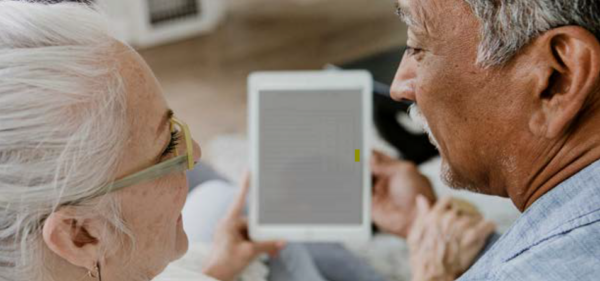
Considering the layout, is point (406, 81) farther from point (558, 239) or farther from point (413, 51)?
point (558, 239)

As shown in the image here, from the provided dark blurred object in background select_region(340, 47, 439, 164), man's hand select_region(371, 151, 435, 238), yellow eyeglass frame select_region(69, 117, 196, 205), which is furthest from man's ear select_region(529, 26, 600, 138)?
dark blurred object in background select_region(340, 47, 439, 164)

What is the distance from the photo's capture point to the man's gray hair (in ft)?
2.78

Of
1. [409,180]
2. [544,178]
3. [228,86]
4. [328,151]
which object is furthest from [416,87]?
[228,86]

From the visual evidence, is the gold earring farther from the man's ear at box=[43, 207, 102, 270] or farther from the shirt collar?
the shirt collar

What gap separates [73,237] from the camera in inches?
37.6

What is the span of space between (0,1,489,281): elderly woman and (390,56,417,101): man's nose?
12.2 inches

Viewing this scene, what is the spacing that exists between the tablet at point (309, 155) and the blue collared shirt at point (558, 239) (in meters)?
0.74

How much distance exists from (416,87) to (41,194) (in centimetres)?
51

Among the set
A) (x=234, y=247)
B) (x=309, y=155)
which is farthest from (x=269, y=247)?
(x=309, y=155)

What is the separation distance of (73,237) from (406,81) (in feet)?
1.63

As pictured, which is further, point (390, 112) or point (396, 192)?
point (390, 112)

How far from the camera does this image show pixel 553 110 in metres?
0.92

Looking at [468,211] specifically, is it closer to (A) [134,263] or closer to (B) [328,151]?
(B) [328,151]

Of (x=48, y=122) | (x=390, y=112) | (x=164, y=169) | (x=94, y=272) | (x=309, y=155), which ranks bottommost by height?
(x=390, y=112)
